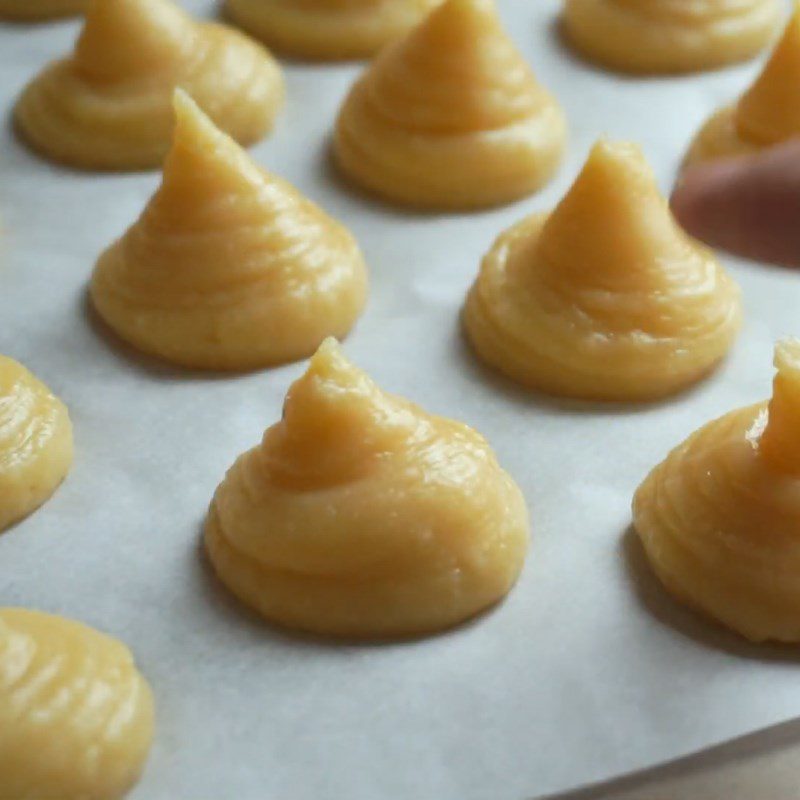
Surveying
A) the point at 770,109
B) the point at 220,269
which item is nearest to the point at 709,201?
A: the point at 220,269

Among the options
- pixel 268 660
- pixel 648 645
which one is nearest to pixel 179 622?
pixel 268 660

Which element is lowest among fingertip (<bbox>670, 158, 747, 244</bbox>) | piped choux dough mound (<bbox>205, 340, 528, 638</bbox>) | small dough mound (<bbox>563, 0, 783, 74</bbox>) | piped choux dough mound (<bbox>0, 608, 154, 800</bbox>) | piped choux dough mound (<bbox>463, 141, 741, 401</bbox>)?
→ piped choux dough mound (<bbox>0, 608, 154, 800</bbox>)

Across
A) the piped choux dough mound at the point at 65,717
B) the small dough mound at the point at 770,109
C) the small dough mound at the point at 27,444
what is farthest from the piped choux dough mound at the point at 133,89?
the piped choux dough mound at the point at 65,717

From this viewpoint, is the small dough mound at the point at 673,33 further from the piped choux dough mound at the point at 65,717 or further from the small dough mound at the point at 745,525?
the piped choux dough mound at the point at 65,717

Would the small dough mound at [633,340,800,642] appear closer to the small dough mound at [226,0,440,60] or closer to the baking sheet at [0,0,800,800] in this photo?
the baking sheet at [0,0,800,800]

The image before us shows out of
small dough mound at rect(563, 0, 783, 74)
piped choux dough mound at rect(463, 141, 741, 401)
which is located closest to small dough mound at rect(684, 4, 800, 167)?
small dough mound at rect(563, 0, 783, 74)

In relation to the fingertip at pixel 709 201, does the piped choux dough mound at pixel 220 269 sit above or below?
below
